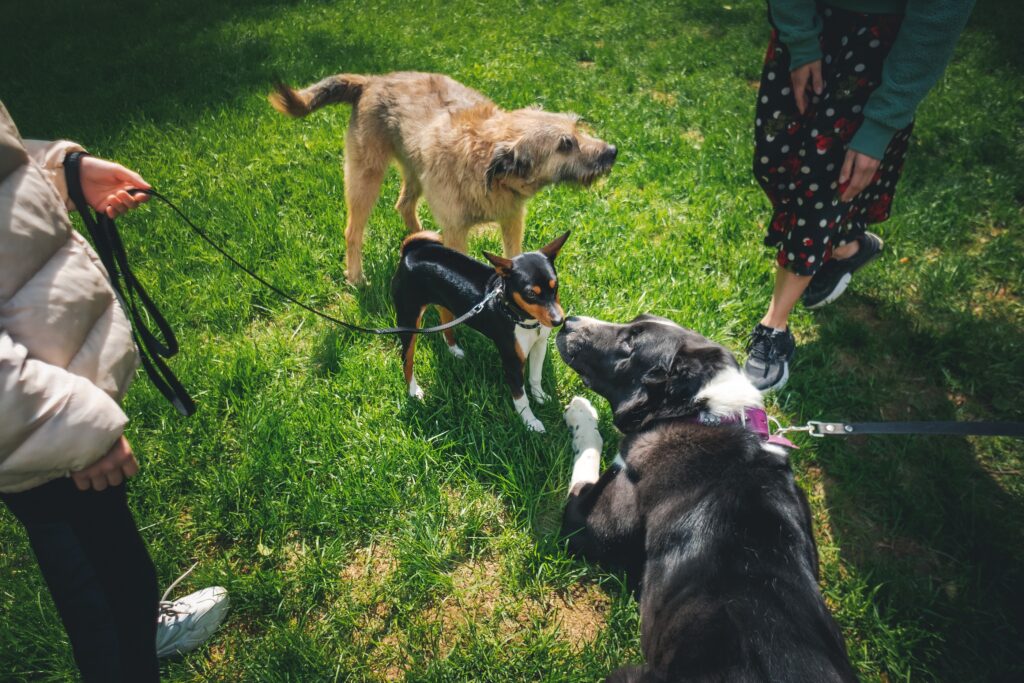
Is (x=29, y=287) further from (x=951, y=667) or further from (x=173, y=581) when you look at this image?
(x=951, y=667)

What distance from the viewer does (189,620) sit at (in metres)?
2.16

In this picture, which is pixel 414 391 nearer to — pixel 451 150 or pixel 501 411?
pixel 501 411

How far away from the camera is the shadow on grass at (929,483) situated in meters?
2.26

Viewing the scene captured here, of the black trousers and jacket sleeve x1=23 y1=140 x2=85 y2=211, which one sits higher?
jacket sleeve x1=23 y1=140 x2=85 y2=211

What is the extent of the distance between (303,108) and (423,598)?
137 inches

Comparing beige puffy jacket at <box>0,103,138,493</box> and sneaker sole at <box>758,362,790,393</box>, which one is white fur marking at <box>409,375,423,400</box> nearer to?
beige puffy jacket at <box>0,103,138,493</box>

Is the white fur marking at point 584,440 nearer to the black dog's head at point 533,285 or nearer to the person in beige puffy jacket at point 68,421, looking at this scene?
the black dog's head at point 533,285

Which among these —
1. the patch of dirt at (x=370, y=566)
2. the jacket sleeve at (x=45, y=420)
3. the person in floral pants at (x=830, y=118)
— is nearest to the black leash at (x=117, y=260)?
the jacket sleeve at (x=45, y=420)

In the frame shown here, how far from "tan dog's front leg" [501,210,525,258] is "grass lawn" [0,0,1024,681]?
0.43 metres

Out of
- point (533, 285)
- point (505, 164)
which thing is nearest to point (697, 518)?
point (533, 285)

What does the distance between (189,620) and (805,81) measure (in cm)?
391

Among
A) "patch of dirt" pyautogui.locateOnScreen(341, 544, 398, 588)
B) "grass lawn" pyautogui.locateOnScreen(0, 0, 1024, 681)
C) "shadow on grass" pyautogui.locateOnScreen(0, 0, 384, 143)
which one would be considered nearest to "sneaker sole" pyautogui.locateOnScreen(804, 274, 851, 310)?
"grass lawn" pyautogui.locateOnScreen(0, 0, 1024, 681)

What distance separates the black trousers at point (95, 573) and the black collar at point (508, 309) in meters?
1.72

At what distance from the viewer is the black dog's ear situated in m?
3.21
